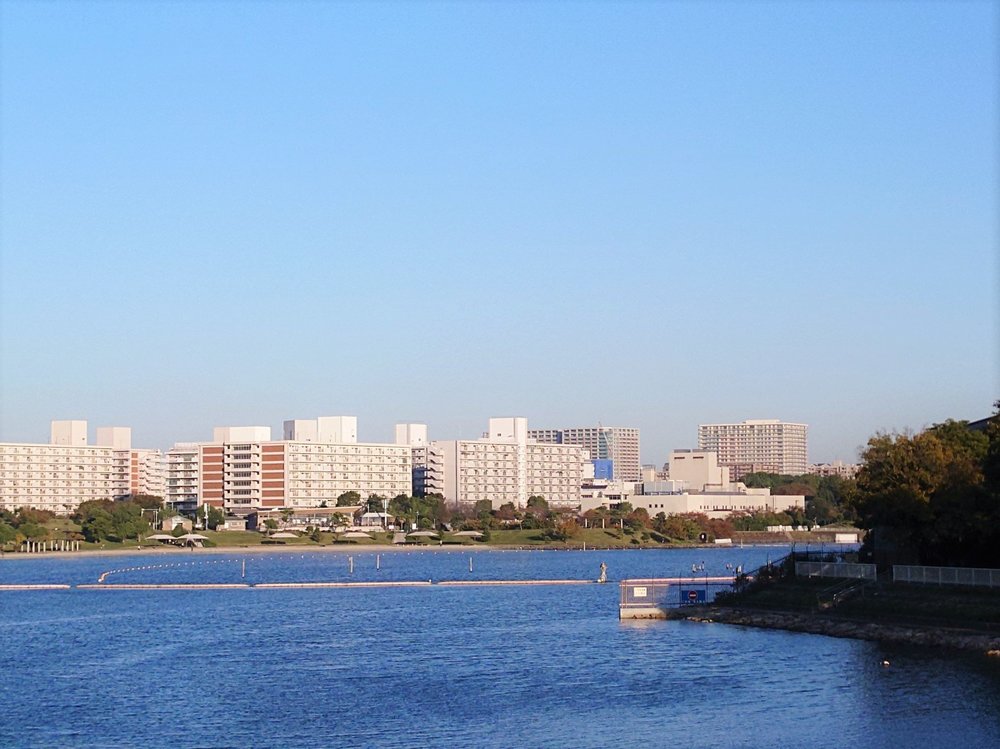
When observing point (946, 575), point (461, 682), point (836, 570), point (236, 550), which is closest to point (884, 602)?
point (946, 575)

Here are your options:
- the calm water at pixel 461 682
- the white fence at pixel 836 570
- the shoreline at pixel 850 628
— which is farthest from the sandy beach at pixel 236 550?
the white fence at pixel 836 570

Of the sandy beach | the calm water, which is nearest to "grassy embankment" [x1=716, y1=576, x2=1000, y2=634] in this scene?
the calm water

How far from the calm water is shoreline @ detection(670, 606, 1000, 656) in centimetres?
114

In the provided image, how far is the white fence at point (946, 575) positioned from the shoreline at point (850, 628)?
11.3 ft

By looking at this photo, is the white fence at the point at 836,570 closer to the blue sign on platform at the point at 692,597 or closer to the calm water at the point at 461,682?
the blue sign on platform at the point at 692,597

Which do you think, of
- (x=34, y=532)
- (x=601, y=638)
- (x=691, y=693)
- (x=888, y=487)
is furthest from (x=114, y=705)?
(x=34, y=532)

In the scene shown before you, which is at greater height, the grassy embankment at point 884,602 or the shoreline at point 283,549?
the grassy embankment at point 884,602

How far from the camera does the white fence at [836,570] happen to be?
66.8 meters

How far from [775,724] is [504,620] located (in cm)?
3693

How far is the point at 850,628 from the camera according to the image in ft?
200

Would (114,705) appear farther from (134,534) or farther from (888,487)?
(134,534)

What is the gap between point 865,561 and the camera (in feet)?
244

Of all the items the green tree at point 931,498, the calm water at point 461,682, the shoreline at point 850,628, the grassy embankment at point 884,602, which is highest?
the green tree at point 931,498

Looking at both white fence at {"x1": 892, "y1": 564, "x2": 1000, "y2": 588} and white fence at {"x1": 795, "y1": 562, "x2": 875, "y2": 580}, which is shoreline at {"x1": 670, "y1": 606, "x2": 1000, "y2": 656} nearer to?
white fence at {"x1": 892, "y1": 564, "x2": 1000, "y2": 588}
